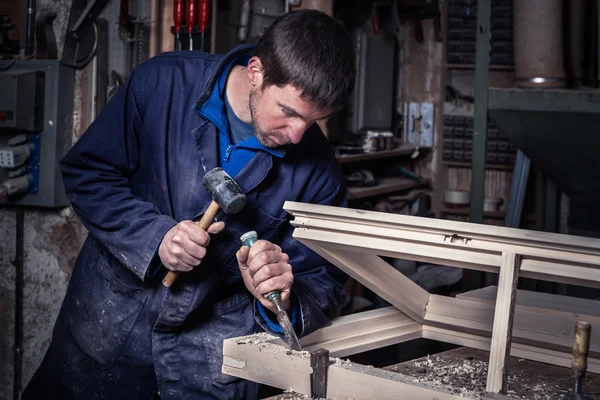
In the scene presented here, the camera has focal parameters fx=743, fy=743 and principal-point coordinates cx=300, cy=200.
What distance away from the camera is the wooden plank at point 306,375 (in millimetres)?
1420

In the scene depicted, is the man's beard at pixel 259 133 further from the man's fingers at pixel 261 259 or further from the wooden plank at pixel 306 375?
the wooden plank at pixel 306 375

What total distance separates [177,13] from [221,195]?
1913 millimetres

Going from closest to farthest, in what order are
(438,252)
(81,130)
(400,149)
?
1. (438,252)
2. (81,130)
3. (400,149)

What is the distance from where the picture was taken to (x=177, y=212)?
2.00 meters

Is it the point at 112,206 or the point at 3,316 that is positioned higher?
the point at 112,206

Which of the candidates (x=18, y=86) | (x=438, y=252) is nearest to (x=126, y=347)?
(x=438, y=252)

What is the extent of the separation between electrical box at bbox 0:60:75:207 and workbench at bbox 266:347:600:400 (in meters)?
2.13

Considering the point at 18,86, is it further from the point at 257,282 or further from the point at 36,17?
the point at 257,282

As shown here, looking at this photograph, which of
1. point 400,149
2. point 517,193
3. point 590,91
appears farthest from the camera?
point 400,149

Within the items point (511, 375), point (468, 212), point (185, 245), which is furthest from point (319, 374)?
point (468, 212)

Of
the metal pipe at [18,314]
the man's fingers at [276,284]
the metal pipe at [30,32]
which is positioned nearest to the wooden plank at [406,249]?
the man's fingers at [276,284]

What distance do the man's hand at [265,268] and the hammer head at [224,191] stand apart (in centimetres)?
11

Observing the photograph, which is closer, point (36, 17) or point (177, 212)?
point (177, 212)

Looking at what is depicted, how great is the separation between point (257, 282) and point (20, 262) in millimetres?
2303
